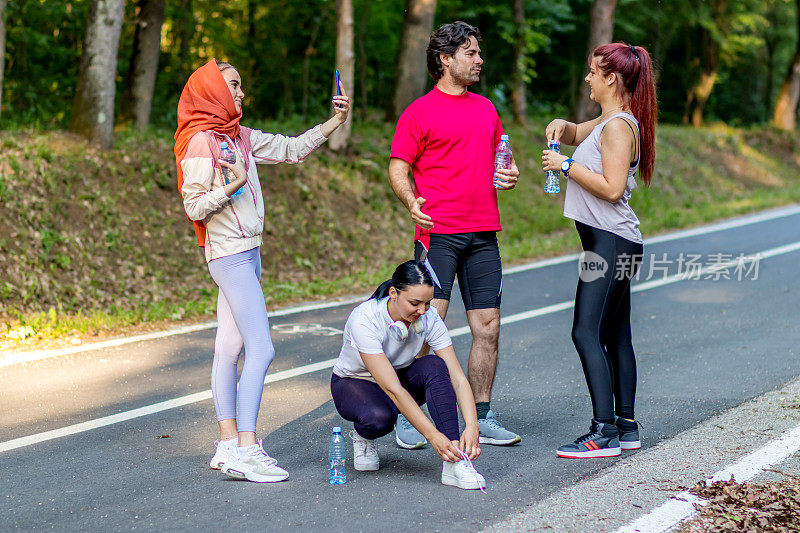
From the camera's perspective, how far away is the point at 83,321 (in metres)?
8.88

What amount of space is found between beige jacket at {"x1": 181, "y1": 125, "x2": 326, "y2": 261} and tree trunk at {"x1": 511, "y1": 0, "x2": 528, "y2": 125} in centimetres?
1747

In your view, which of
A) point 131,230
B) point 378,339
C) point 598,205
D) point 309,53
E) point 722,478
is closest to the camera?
point 722,478

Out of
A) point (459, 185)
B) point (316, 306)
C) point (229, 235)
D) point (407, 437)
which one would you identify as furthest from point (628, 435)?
point (316, 306)

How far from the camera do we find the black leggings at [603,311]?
5266 mm

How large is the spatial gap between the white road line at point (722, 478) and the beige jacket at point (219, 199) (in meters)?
2.46

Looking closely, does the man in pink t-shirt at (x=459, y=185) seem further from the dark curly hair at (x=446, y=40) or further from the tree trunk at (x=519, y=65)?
the tree trunk at (x=519, y=65)

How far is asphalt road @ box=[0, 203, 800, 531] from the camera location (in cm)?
457

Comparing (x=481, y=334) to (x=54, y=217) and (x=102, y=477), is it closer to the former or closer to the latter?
(x=102, y=477)

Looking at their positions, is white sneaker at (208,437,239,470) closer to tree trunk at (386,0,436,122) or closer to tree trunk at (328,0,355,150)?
tree trunk at (328,0,355,150)

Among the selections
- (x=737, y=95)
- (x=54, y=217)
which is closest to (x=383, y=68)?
(x=54, y=217)

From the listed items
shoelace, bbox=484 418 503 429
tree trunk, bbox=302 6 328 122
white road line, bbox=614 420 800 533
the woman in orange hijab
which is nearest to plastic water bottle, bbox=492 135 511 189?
the woman in orange hijab

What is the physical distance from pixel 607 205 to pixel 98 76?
366 inches

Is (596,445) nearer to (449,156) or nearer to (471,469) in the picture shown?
(471,469)

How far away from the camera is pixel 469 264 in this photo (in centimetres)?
576
